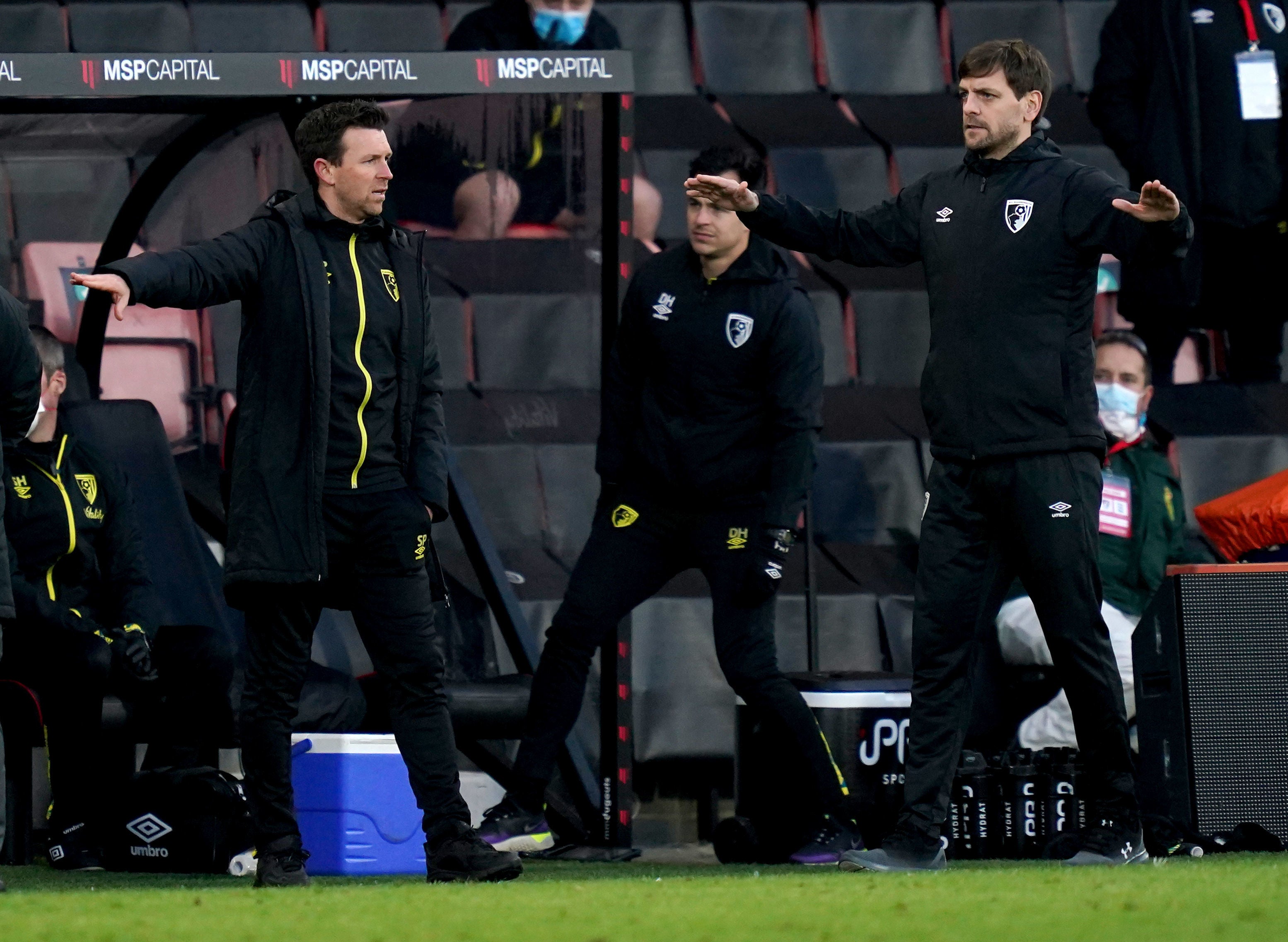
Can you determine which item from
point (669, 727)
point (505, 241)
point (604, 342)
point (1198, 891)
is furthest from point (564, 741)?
point (1198, 891)

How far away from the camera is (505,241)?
6.85 m

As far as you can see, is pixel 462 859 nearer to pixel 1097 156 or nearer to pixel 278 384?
pixel 278 384

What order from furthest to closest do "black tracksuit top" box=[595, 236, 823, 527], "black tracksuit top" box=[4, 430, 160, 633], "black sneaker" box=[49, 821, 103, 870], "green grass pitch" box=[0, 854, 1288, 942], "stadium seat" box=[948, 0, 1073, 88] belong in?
"stadium seat" box=[948, 0, 1073, 88], "black tracksuit top" box=[4, 430, 160, 633], "black tracksuit top" box=[595, 236, 823, 527], "black sneaker" box=[49, 821, 103, 870], "green grass pitch" box=[0, 854, 1288, 942]

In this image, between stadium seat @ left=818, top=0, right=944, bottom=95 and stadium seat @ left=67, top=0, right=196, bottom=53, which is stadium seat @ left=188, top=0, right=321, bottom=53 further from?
stadium seat @ left=818, top=0, right=944, bottom=95

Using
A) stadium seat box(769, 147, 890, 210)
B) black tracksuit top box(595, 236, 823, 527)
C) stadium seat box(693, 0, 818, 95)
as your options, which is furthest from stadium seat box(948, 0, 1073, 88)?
black tracksuit top box(595, 236, 823, 527)

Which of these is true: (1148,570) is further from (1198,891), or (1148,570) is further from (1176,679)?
(1198,891)

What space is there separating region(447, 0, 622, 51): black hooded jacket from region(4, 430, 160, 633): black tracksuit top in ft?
7.06

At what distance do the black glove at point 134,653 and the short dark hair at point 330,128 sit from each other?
1.67 metres

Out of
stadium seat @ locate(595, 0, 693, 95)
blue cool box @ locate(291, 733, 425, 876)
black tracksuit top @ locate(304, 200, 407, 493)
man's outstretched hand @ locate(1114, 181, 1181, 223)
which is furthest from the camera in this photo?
stadium seat @ locate(595, 0, 693, 95)

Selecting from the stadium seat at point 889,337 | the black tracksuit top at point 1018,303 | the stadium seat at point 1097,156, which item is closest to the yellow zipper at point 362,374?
the black tracksuit top at point 1018,303

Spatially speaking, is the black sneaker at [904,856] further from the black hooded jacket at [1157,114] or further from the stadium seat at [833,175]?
the stadium seat at [833,175]

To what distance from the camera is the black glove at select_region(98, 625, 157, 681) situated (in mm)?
5953

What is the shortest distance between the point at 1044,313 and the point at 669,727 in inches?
92.9

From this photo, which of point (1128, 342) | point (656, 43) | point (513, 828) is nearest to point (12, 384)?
point (513, 828)
